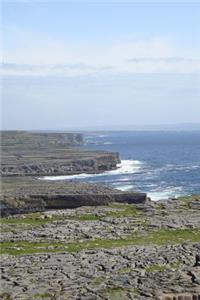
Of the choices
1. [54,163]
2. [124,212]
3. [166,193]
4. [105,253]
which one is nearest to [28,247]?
[105,253]

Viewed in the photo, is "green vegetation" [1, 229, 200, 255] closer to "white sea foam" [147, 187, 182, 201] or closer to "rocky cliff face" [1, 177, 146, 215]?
"rocky cliff face" [1, 177, 146, 215]

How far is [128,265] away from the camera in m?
29.5

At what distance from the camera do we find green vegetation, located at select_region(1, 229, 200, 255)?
3388cm

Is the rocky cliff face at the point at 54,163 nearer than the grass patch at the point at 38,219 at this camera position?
No

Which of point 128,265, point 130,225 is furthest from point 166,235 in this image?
point 128,265

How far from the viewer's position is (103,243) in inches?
1382

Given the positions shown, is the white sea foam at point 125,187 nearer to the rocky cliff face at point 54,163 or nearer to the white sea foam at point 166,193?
the white sea foam at point 166,193

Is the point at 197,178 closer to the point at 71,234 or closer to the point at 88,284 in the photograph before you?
the point at 71,234

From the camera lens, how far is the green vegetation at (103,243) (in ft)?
111

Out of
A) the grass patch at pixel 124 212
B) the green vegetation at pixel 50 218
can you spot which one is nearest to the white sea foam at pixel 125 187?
the grass patch at pixel 124 212

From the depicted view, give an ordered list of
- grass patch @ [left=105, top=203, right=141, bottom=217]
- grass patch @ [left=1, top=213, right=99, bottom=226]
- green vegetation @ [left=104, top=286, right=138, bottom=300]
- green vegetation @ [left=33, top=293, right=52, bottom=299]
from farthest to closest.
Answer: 1. grass patch @ [left=105, top=203, right=141, bottom=217]
2. grass patch @ [left=1, top=213, right=99, bottom=226]
3. green vegetation @ [left=33, top=293, right=52, bottom=299]
4. green vegetation @ [left=104, top=286, right=138, bottom=300]

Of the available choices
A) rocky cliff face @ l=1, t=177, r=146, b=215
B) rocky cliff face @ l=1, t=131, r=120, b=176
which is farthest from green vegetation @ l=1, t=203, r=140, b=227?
rocky cliff face @ l=1, t=131, r=120, b=176

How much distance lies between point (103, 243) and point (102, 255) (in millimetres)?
3456

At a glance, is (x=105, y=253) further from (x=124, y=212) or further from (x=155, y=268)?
(x=124, y=212)
